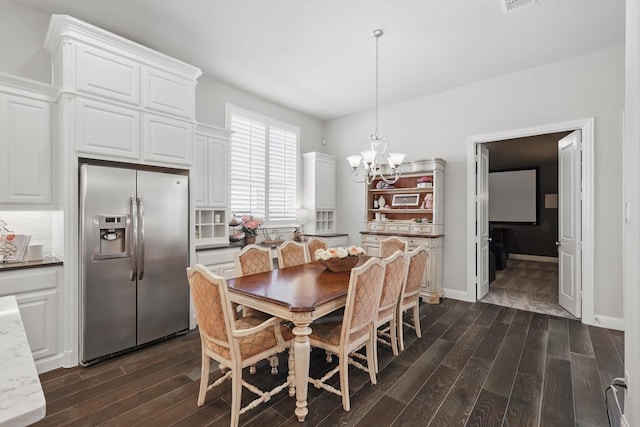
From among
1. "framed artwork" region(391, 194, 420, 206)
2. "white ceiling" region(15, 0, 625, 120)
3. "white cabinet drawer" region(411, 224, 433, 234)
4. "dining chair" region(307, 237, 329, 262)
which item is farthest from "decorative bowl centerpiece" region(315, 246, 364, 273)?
"framed artwork" region(391, 194, 420, 206)

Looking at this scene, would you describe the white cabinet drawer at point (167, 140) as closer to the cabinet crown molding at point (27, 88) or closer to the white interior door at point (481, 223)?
the cabinet crown molding at point (27, 88)

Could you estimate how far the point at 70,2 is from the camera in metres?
2.84

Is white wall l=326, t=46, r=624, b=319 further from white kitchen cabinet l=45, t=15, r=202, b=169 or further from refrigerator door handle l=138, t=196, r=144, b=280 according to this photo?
refrigerator door handle l=138, t=196, r=144, b=280

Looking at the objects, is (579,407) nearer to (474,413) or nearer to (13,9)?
(474,413)

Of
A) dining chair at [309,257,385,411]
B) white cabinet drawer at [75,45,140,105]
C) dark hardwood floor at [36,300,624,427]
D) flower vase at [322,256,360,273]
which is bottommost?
dark hardwood floor at [36,300,624,427]

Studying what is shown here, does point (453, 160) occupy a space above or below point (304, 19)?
below

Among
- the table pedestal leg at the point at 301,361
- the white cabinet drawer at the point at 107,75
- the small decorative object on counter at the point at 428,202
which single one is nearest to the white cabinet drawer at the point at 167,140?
the white cabinet drawer at the point at 107,75

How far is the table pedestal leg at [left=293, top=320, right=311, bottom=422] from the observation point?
198 cm

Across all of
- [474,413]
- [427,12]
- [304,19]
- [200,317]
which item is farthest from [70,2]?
[474,413]

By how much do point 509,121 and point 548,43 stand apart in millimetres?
1025

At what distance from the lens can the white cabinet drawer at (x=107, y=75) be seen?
274 centimetres

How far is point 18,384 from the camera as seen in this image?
86 cm

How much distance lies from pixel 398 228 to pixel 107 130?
13.4 ft

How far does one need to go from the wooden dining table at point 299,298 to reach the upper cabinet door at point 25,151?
1.98 meters
